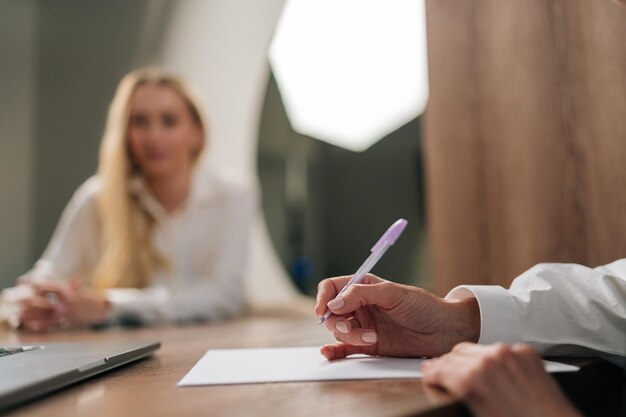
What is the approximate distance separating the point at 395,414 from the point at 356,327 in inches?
9.9

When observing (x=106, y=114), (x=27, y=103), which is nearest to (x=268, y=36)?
(x=106, y=114)

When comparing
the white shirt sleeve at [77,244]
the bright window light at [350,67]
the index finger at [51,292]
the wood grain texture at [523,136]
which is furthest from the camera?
the white shirt sleeve at [77,244]

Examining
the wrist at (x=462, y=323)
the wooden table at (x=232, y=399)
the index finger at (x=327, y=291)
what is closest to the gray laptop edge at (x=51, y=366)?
the wooden table at (x=232, y=399)

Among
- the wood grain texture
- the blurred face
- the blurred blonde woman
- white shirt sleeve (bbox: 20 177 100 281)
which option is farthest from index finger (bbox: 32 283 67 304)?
the wood grain texture

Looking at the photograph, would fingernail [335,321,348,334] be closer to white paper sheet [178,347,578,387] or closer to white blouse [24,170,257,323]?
white paper sheet [178,347,578,387]

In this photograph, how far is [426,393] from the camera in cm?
40

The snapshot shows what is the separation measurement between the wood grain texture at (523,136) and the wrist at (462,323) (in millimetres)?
280

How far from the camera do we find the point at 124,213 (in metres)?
1.66

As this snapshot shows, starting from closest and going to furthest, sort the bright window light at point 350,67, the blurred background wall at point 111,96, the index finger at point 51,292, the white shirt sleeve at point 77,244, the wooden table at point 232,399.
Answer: the wooden table at point 232,399
the index finger at point 51,292
the bright window light at point 350,67
the white shirt sleeve at point 77,244
the blurred background wall at point 111,96

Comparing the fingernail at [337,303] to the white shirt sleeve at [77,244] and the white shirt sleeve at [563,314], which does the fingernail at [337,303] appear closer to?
the white shirt sleeve at [563,314]

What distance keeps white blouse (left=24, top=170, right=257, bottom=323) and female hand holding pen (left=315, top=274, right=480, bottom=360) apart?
3.26 ft

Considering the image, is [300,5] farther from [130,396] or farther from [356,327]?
[130,396]

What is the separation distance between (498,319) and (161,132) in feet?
4.86

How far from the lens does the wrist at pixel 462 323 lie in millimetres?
565
